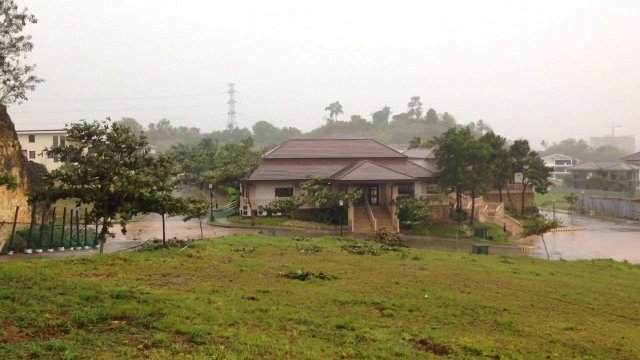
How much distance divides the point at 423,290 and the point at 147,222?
27.9 metres

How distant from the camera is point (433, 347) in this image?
9.41 meters

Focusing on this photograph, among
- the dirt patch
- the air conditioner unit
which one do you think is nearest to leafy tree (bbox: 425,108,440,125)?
the air conditioner unit

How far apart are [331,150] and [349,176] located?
8.25 meters

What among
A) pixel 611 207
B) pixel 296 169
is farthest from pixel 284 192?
pixel 611 207

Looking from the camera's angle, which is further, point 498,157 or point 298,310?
point 498,157

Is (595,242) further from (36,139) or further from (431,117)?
(431,117)

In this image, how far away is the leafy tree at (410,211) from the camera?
34875 mm

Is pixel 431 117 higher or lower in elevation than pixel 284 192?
higher

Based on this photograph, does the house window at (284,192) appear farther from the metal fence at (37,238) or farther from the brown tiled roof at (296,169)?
the metal fence at (37,238)

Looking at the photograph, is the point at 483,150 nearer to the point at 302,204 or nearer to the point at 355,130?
the point at 302,204

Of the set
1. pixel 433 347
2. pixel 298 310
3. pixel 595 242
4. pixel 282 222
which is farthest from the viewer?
pixel 282 222

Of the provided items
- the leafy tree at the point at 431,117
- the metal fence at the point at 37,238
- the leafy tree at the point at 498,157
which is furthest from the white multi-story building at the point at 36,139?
the leafy tree at the point at 431,117

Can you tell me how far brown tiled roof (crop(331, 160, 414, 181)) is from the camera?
35.8 m

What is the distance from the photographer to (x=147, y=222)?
124ft
